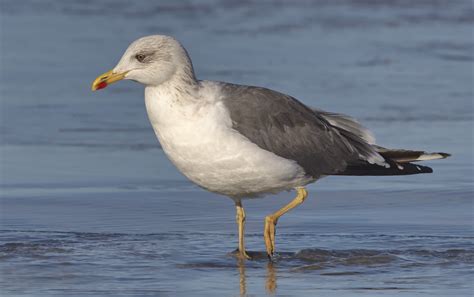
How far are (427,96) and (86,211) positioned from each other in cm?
515

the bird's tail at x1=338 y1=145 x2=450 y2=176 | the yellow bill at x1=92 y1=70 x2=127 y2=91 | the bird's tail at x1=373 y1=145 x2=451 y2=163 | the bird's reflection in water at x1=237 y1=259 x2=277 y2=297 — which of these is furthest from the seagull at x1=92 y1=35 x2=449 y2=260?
the bird's tail at x1=373 y1=145 x2=451 y2=163

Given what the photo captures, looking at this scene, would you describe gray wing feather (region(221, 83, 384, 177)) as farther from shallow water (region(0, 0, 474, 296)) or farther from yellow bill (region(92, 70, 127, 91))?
yellow bill (region(92, 70, 127, 91))

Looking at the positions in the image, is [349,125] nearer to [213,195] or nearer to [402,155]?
[402,155]

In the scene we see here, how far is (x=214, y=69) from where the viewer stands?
14961 mm

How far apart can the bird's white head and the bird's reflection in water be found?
122 cm

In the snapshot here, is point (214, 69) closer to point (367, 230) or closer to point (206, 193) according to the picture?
point (206, 193)

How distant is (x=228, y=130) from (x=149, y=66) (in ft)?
2.14

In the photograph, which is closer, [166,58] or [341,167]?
[166,58]

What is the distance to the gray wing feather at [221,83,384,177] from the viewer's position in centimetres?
855

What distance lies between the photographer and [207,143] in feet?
27.1

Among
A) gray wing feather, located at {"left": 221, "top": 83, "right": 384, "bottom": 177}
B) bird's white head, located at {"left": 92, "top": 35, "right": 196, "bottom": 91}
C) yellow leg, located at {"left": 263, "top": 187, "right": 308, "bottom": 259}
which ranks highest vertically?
bird's white head, located at {"left": 92, "top": 35, "right": 196, "bottom": 91}

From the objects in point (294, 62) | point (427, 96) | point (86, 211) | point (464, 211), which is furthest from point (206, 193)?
point (294, 62)

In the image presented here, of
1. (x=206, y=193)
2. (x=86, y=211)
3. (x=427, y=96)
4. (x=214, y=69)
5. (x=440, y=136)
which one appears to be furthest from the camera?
(x=214, y=69)

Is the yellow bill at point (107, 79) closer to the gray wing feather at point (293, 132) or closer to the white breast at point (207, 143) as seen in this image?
the white breast at point (207, 143)
